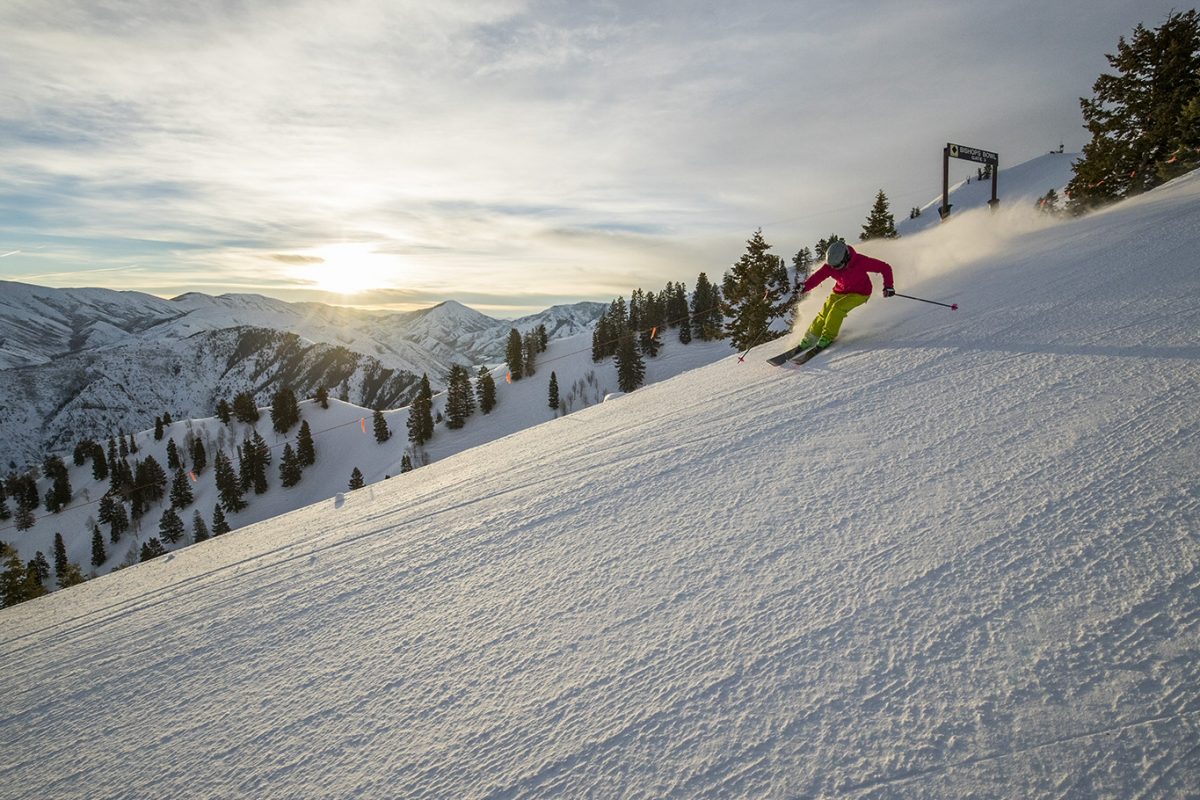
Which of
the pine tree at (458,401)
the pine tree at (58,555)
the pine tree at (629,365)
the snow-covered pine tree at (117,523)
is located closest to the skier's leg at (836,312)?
the pine tree at (629,365)

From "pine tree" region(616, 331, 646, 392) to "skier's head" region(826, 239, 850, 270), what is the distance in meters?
76.8

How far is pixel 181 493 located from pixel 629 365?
9152 centimetres

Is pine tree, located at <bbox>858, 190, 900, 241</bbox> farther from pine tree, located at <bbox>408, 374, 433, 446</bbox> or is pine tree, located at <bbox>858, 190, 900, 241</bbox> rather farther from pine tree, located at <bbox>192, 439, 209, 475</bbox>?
pine tree, located at <bbox>192, 439, 209, 475</bbox>

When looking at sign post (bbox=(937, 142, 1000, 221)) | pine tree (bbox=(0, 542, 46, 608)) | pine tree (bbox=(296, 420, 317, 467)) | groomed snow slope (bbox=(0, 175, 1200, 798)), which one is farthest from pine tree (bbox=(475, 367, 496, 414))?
groomed snow slope (bbox=(0, 175, 1200, 798))

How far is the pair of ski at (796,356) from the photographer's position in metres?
7.35

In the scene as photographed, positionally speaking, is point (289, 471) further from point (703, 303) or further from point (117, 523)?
point (703, 303)

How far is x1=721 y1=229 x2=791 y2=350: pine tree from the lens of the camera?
2553cm

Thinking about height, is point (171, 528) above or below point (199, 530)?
above

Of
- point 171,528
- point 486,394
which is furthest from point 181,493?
point 486,394

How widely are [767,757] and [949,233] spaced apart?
12210mm

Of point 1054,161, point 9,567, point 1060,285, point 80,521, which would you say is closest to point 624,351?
point 9,567

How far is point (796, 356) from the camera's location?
748cm

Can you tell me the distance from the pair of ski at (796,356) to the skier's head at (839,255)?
4.20ft

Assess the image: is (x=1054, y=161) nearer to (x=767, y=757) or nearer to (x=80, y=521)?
(x=767, y=757)
